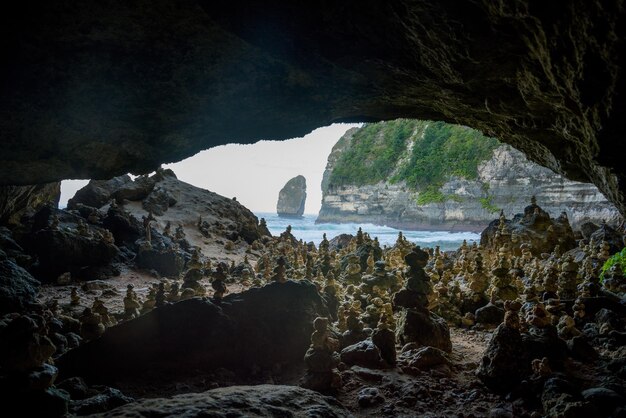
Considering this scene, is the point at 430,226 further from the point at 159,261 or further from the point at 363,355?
the point at 363,355

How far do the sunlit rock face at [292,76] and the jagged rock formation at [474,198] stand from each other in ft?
87.3

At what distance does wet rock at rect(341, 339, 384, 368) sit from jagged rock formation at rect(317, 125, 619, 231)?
27.4m

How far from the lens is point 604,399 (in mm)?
3324

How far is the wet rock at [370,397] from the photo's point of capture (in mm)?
3998

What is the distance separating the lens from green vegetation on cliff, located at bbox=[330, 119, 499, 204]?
42844mm

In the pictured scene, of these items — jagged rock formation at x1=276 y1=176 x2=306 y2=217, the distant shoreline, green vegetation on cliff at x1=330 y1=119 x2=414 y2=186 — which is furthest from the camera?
jagged rock formation at x1=276 y1=176 x2=306 y2=217

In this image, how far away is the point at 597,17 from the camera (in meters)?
2.39

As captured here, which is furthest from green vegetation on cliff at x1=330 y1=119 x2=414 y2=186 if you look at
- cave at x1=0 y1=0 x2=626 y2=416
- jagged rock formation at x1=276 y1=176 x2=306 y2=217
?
cave at x1=0 y1=0 x2=626 y2=416

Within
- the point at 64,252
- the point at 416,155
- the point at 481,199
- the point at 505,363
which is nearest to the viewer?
the point at 505,363

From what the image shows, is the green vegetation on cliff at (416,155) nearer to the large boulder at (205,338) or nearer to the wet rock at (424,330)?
the wet rock at (424,330)

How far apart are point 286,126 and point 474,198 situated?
39900mm

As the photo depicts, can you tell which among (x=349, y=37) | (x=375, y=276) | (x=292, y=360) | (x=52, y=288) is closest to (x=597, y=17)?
(x=349, y=37)

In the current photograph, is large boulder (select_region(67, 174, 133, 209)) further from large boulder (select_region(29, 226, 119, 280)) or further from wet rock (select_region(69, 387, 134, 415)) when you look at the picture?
wet rock (select_region(69, 387, 134, 415))

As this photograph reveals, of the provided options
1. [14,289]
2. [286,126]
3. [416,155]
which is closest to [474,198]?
[416,155]
